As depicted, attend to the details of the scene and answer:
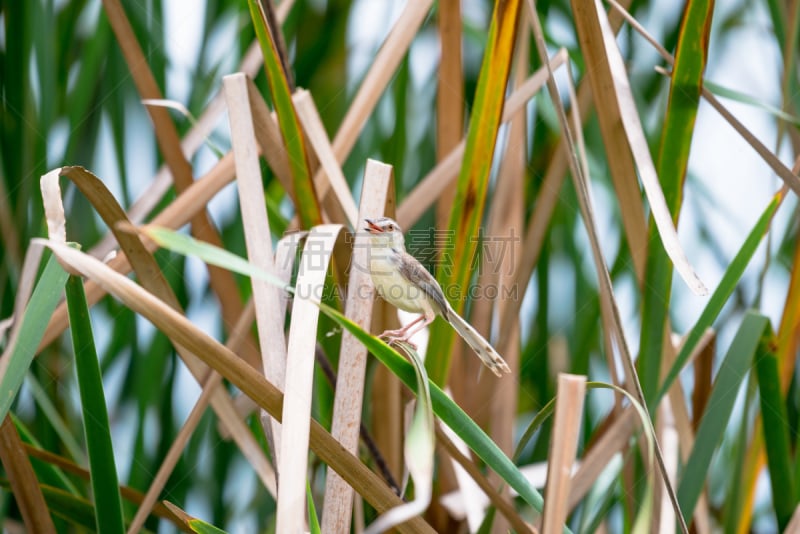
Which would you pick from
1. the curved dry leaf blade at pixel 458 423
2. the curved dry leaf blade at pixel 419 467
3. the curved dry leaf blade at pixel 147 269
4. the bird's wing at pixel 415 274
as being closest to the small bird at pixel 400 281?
the bird's wing at pixel 415 274

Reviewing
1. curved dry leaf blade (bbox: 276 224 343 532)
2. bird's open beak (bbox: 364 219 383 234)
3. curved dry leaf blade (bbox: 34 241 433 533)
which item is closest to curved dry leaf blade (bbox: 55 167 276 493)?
curved dry leaf blade (bbox: 34 241 433 533)

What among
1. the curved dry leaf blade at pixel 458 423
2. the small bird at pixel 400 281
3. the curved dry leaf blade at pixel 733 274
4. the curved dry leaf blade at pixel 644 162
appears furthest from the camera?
the small bird at pixel 400 281

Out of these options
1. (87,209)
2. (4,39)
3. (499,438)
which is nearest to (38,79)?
(4,39)

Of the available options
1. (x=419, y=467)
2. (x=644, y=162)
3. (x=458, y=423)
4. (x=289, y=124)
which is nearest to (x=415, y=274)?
(x=289, y=124)

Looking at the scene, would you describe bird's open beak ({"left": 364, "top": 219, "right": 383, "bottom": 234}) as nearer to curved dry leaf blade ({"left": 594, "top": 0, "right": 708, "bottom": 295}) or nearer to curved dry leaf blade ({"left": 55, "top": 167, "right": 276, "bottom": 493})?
curved dry leaf blade ({"left": 55, "top": 167, "right": 276, "bottom": 493})

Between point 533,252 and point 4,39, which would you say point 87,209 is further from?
point 533,252

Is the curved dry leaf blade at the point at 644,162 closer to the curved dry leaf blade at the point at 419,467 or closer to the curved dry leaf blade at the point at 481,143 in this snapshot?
the curved dry leaf blade at the point at 481,143

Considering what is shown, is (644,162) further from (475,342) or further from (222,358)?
(222,358)

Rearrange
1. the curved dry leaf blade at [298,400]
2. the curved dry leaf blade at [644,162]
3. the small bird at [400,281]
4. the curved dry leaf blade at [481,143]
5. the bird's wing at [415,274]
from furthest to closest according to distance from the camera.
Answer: the bird's wing at [415,274]
the small bird at [400,281]
the curved dry leaf blade at [481,143]
the curved dry leaf blade at [644,162]
the curved dry leaf blade at [298,400]
